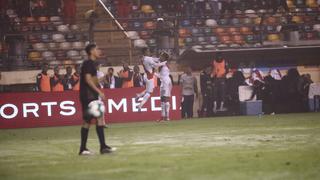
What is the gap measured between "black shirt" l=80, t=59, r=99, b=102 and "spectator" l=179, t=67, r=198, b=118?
1435 cm

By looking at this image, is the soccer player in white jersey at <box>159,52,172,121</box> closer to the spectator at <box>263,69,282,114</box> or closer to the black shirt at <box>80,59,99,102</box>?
the spectator at <box>263,69,282,114</box>

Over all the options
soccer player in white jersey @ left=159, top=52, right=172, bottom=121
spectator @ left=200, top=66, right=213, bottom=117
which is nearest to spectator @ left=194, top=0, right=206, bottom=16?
spectator @ left=200, top=66, right=213, bottom=117

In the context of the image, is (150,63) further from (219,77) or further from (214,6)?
(214,6)

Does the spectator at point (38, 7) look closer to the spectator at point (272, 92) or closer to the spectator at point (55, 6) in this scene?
the spectator at point (55, 6)

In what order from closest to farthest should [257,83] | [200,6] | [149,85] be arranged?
[149,85]
[257,83]
[200,6]

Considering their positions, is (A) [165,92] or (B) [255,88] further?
(B) [255,88]

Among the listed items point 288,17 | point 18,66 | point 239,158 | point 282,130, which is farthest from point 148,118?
point 239,158

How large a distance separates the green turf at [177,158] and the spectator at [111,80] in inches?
360

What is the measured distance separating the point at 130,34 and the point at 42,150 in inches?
692

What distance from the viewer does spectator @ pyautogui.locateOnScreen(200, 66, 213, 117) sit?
2653cm

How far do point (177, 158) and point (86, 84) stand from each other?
2.44 metres

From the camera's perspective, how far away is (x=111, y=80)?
25250 millimetres

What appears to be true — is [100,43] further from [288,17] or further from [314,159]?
[314,159]

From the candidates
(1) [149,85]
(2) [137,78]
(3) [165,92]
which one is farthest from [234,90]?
(1) [149,85]
